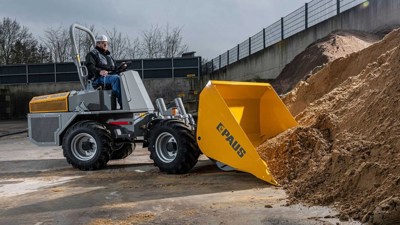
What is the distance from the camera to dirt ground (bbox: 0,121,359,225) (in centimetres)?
489

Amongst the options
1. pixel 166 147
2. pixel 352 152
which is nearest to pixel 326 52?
pixel 166 147

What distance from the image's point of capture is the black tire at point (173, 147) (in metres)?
7.59

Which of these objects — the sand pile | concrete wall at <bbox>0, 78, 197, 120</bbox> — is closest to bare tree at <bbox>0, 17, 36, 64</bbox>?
concrete wall at <bbox>0, 78, 197, 120</bbox>

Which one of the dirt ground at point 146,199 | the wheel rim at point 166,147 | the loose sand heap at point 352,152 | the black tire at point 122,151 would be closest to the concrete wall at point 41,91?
the black tire at point 122,151

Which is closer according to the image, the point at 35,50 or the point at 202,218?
the point at 202,218

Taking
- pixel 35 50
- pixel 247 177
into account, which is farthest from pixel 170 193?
pixel 35 50

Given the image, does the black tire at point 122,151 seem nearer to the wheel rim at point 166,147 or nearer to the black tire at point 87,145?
the black tire at point 87,145

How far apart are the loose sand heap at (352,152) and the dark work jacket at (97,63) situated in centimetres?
390

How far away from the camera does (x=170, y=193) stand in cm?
620

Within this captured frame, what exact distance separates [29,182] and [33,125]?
2.12 m

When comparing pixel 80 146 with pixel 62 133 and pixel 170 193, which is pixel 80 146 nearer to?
pixel 62 133

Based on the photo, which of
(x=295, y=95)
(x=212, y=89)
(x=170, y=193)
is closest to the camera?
(x=170, y=193)

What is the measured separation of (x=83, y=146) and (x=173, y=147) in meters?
2.23

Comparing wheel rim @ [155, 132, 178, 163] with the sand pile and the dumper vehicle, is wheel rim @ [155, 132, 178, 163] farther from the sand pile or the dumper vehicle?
the sand pile
